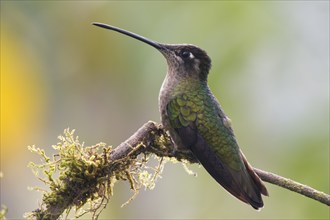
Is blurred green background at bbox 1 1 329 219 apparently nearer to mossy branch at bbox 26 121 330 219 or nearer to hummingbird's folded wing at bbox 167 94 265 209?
hummingbird's folded wing at bbox 167 94 265 209

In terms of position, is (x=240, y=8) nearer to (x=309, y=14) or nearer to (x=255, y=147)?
(x=309, y=14)

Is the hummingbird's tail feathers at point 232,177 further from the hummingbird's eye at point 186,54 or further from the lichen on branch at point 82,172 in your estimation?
the hummingbird's eye at point 186,54

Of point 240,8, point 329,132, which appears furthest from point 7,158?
point 329,132

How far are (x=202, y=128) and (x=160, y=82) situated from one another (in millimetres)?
5562

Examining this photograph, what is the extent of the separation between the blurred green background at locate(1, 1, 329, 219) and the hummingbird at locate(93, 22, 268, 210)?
1.99 metres

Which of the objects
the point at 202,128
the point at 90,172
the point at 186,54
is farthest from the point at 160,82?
the point at 90,172

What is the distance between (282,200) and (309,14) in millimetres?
2490

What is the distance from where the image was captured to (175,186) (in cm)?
1084

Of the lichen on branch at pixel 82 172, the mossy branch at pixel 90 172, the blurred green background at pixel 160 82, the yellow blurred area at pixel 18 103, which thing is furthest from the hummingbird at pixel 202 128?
the yellow blurred area at pixel 18 103

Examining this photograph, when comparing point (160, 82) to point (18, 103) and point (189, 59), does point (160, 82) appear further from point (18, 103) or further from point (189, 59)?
point (189, 59)

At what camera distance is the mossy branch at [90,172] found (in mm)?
3023

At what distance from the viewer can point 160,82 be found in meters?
9.80

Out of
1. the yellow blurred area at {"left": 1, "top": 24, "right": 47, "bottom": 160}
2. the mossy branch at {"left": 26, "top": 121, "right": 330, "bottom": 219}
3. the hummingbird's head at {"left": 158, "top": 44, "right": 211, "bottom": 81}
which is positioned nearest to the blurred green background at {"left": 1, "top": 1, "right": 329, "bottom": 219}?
the yellow blurred area at {"left": 1, "top": 24, "right": 47, "bottom": 160}

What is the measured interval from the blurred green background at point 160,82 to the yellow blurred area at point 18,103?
0.02 metres
